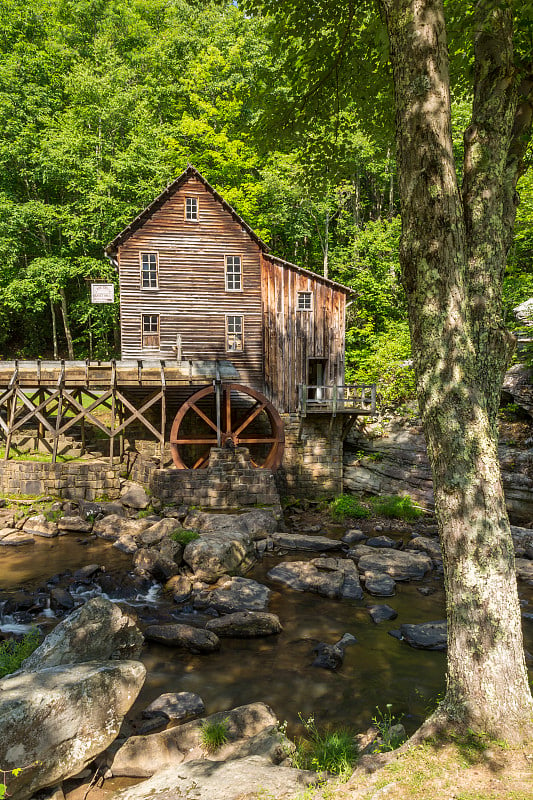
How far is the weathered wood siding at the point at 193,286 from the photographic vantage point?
58.2 feet

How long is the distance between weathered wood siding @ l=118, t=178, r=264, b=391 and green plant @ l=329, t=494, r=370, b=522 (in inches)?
225

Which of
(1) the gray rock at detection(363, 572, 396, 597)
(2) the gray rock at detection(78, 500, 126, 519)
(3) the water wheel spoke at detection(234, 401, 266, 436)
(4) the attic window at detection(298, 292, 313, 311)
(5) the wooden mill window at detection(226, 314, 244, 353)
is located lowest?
(1) the gray rock at detection(363, 572, 396, 597)

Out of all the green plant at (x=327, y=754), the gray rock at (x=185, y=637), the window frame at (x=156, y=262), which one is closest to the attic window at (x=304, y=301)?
the window frame at (x=156, y=262)

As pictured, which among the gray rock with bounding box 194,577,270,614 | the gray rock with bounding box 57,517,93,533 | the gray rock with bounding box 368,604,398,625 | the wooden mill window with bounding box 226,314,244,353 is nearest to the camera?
the gray rock with bounding box 368,604,398,625

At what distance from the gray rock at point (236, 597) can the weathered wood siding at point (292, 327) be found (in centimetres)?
959

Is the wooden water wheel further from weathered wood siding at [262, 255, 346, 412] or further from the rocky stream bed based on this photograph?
the rocky stream bed

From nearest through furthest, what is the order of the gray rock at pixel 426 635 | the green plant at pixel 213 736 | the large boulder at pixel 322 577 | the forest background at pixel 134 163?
the green plant at pixel 213 736, the gray rock at pixel 426 635, the large boulder at pixel 322 577, the forest background at pixel 134 163

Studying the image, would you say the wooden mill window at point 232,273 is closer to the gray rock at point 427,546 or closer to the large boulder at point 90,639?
the gray rock at point 427,546

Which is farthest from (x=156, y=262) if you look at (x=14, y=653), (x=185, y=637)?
(x=14, y=653)

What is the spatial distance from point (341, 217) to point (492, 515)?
26.5 m

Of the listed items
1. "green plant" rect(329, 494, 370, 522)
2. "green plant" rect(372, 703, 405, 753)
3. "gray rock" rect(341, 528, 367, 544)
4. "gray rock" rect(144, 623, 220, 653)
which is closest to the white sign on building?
"green plant" rect(329, 494, 370, 522)

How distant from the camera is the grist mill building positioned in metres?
17.0

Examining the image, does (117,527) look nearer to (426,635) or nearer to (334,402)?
(334,402)

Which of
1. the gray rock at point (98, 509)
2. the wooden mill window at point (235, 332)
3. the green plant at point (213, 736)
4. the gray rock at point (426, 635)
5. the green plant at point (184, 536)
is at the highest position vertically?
the wooden mill window at point (235, 332)
